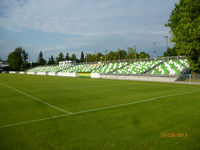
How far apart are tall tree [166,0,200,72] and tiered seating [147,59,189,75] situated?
6482 millimetres

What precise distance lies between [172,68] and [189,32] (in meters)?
13.1

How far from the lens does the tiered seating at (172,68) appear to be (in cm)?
3060

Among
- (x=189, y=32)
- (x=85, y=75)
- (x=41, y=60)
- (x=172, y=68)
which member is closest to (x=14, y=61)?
(x=41, y=60)

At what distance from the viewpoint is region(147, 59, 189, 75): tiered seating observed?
100 feet

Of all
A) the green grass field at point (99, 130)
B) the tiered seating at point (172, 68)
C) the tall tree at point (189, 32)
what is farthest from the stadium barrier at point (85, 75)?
the green grass field at point (99, 130)

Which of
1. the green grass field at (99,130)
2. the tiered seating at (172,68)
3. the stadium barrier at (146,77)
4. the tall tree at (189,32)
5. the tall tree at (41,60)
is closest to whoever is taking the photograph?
the green grass field at (99,130)

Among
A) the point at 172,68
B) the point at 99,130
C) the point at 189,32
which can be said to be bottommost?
the point at 99,130

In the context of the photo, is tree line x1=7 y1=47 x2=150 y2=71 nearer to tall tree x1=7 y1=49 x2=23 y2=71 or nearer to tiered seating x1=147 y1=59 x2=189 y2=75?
tall tree x1=7 y1=49 x2=23 y2=71

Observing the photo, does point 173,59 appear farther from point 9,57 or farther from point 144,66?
point 9,57

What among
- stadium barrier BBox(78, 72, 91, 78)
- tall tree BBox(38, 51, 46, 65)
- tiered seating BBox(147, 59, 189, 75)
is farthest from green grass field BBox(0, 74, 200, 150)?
tall tree BBox(38, 51, 46, 65)

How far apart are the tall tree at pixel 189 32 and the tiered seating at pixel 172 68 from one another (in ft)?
21.3

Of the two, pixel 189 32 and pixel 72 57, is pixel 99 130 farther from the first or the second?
pixel 72 57

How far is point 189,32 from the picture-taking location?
20766 millimetres

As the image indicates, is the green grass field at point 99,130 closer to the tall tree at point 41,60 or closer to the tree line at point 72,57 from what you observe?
the tree line at point 72,57
